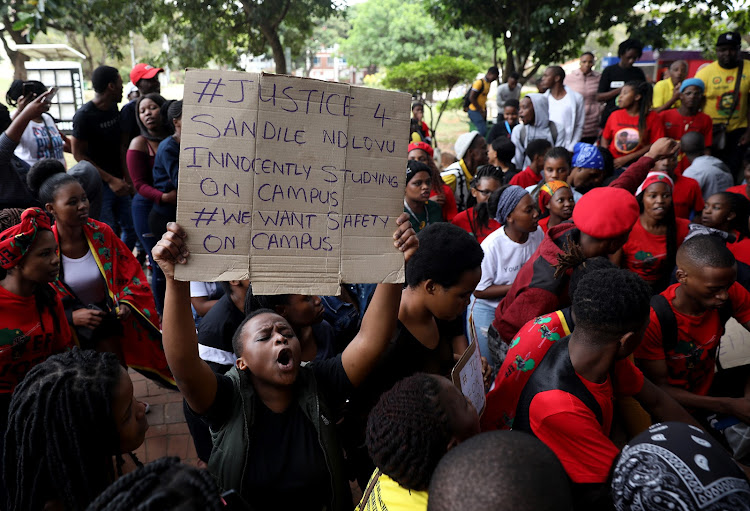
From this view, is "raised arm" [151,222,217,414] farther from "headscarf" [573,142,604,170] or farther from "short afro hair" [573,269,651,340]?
"headscarf" [573,142,604,170]

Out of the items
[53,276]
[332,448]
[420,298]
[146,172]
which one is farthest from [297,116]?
[146,172]

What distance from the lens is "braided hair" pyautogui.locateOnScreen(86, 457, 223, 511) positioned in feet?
4.22

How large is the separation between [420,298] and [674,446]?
1.16 m

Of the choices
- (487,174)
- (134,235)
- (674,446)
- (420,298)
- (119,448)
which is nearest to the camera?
(674,446)

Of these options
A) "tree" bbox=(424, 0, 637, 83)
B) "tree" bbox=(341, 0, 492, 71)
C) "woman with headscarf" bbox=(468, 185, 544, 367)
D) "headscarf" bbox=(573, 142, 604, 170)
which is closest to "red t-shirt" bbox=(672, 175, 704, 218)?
"headscarf" bbox=(573, 142, 604, 170)

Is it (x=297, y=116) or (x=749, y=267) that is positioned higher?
(x=297, y=116)

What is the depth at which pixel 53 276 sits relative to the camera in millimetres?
2883

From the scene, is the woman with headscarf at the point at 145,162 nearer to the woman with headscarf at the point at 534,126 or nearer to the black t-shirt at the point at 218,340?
the black t-shirt at the point at 218,340

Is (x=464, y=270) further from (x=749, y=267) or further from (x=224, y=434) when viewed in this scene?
(x=749, y=267)

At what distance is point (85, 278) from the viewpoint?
3641 millimetres

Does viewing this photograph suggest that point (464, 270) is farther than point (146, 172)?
A: No

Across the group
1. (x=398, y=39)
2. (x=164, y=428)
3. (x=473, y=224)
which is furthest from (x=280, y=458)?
(x=398, y=39)

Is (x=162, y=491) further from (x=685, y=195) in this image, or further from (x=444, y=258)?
(x=685, y=195)

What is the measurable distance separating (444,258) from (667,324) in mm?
1307
